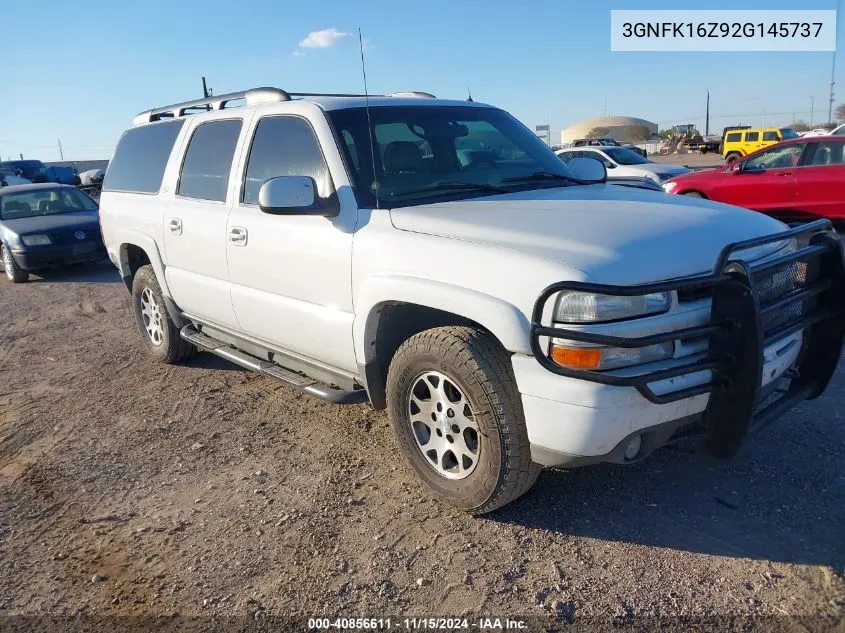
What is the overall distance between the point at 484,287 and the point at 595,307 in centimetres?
46

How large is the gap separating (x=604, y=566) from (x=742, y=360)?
1.00 metres

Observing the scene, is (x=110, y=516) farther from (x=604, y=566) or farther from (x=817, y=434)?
(x=817, y=434)

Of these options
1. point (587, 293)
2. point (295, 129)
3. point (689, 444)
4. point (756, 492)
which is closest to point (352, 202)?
point (295, 129)

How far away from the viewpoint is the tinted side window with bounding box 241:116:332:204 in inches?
150

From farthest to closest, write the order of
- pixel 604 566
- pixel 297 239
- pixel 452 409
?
pixel 297 239, pixel 452 409, pixel 604 566

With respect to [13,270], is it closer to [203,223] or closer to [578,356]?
[203,223]

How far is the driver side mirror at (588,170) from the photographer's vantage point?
435 cm

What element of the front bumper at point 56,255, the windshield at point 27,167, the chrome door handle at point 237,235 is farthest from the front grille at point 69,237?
the windshield at point 27,167

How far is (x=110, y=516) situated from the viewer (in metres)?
3.48

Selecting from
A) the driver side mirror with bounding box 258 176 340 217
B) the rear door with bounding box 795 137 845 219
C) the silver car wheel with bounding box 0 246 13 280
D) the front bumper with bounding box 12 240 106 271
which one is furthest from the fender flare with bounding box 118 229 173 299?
the rear door with bounding box 795 137 845 219

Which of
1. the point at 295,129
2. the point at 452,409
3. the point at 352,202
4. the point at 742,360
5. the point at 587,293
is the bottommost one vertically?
the point at 452,409

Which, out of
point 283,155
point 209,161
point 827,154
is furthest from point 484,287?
point 827,154

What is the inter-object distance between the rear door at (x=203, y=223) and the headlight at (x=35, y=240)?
668 cm

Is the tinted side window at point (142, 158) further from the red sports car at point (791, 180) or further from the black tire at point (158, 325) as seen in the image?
the red sports car at point (791, 180)
